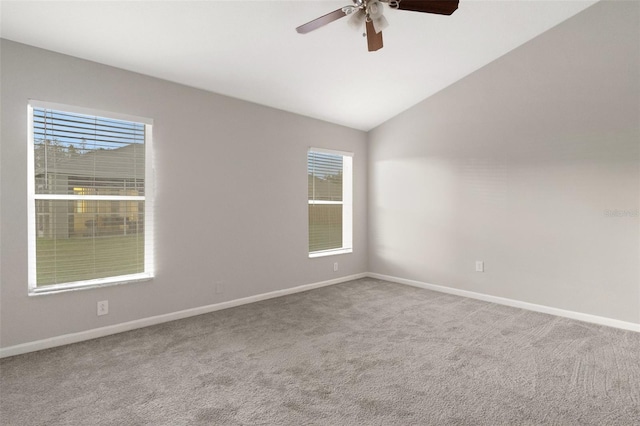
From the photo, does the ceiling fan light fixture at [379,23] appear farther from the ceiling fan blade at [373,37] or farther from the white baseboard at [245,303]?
the white baseboard at [245,303]

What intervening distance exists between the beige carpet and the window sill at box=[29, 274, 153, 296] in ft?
1.52

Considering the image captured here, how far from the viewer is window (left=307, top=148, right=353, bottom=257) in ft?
16.5

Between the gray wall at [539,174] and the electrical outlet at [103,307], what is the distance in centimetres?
373

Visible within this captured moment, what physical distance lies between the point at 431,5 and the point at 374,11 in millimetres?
363

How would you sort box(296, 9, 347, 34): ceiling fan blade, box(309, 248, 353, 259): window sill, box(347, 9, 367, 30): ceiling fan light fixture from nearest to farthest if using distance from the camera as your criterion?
box(296, 9, 347, 34): ceiling fan blade → box(347, 9, 367, 30): ceiling fan light fixture → box(309, 248, 353, 259): window sill

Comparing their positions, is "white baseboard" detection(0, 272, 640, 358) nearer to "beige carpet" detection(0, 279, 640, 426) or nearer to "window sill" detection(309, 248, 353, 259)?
"beige carpet" detection(0, 279, 640, 426)

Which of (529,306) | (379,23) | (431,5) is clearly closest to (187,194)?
(379,23)

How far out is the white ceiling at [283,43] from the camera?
261cm

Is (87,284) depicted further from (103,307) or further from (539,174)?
(539,174)

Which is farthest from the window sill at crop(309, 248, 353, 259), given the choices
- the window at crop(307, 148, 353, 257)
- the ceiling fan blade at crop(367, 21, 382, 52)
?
the ceiling fan blade at crop(367, 21, 382, 52)

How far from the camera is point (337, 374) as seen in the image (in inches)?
96.0

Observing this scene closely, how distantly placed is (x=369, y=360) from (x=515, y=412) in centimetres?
99

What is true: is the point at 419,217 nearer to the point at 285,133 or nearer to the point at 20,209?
the point at 285,133

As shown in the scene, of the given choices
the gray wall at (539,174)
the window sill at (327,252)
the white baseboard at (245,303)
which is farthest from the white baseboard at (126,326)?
the gray wall at (539,174)
